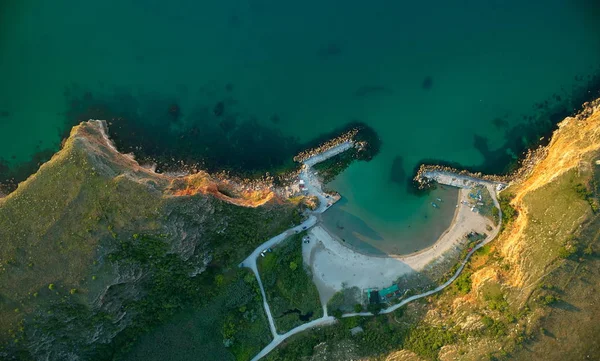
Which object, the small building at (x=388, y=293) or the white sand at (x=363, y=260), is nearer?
the small building at (x=388, y=293)

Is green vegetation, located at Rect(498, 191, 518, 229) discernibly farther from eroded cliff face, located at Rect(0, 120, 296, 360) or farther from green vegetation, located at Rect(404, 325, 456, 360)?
eroded cliff face, located at Rect(0, 120, 296, 360)

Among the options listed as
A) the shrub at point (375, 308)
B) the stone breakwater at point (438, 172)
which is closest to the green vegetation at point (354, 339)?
the shrub at point (375, 308)

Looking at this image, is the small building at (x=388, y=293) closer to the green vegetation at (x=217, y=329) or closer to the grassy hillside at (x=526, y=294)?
the grassy hillside at (x=526, y=294)

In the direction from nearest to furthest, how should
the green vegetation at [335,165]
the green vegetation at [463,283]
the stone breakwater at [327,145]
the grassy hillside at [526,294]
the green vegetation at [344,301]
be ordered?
the grassy hillside at [526,294], the green vegetation at [463,283], the green vegetation at [344,301], the stone breakwater at [327,145], the green vegetation at [335,165]

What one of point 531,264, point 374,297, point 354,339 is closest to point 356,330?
point 354,339

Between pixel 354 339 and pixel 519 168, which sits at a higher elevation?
pixel 519 168

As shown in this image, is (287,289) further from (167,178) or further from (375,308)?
(167,178)

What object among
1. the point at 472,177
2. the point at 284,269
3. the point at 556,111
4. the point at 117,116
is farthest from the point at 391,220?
the point at 117,116
